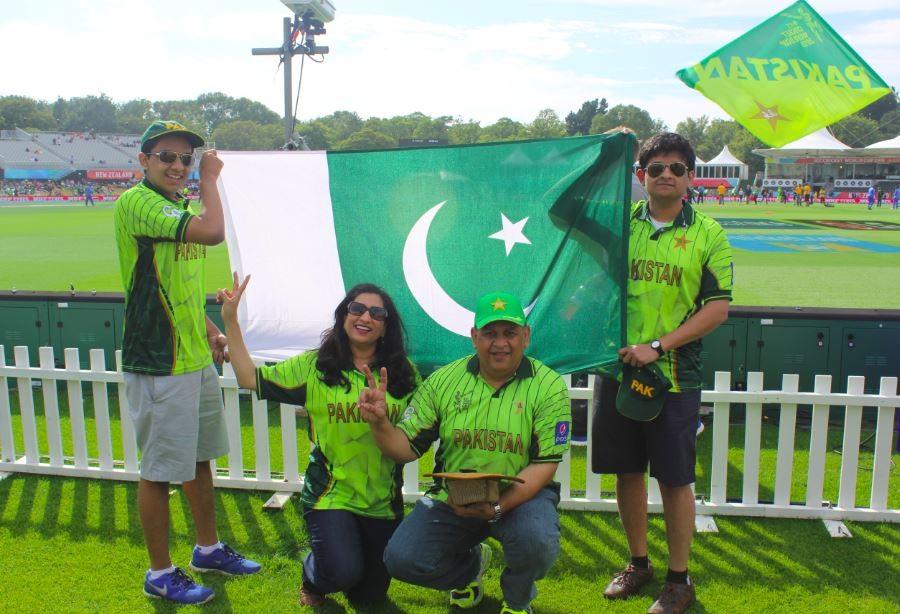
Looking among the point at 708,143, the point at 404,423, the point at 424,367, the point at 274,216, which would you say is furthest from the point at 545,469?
the point at 708,143

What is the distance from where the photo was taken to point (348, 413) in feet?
10.6

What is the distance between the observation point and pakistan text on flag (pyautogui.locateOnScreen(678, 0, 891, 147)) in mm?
3695

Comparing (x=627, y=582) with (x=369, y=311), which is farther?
(x=627, y=582)

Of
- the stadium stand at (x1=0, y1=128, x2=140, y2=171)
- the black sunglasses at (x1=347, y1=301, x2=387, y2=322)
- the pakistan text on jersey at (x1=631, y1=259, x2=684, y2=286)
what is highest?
the stadium stand at (x1=0, y1=128, x2=140, y2=171)

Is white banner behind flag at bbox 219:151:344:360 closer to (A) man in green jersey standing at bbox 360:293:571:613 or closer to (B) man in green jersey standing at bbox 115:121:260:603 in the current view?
(B) man in green jersey standing at bbox 115:121:260:603

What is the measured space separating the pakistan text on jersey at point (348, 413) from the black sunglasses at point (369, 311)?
0.37 m

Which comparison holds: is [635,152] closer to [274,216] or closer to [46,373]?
[274,216]

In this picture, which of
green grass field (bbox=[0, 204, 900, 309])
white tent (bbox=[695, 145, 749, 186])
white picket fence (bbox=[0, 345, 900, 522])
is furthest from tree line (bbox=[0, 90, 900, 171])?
white picket fence (bbox=[0, 345, 900, 522])

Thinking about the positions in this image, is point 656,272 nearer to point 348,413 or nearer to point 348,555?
point 348,413

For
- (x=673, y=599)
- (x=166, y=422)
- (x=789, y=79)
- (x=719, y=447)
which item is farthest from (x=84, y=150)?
(x=673, y=599)

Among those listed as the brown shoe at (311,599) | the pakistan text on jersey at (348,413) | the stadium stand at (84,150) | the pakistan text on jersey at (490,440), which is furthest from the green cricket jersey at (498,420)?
the stadium stand at (84,150)

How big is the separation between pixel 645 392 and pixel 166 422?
201 cm

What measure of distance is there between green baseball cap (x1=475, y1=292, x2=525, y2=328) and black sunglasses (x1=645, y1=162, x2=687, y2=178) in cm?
80

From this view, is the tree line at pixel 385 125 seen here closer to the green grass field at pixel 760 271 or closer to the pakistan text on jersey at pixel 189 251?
the green grass field at pixel 760 271
